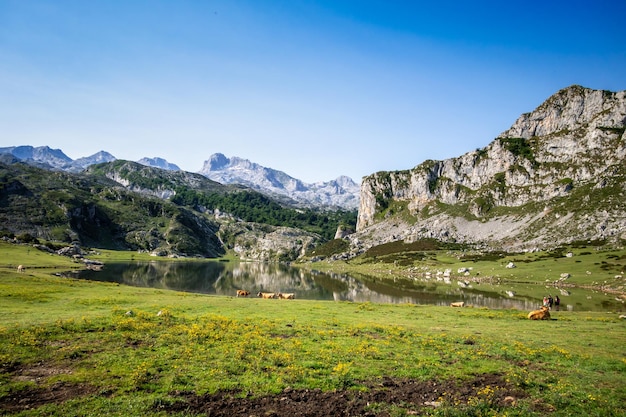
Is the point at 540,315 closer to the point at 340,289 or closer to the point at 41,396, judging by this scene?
the point at 41,396

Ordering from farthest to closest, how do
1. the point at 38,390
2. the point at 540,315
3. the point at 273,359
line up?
1. the point at 540,315
2. the point at 273,359
3. the point at 38,390

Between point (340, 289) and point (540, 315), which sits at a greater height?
point (540, 315)

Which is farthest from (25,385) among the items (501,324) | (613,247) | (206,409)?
(613,247)

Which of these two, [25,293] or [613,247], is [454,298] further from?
[613,247]

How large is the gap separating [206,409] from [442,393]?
36.2 ft

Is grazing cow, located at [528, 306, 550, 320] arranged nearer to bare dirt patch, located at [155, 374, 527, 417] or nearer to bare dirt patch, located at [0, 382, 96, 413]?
bare dirt patch, located at [155, 374, 527, 417]

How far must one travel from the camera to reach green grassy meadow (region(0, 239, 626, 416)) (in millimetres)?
14758

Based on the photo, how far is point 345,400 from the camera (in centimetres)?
1548

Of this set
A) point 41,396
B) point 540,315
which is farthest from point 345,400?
point 540,315

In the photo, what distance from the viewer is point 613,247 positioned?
15088cm

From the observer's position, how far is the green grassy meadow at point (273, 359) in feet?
48.4

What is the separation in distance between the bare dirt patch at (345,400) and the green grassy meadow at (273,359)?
294 millimetres

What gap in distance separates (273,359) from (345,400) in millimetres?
5778

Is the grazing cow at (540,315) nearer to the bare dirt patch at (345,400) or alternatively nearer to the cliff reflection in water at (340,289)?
the cliff reflection in water at (340,289)
